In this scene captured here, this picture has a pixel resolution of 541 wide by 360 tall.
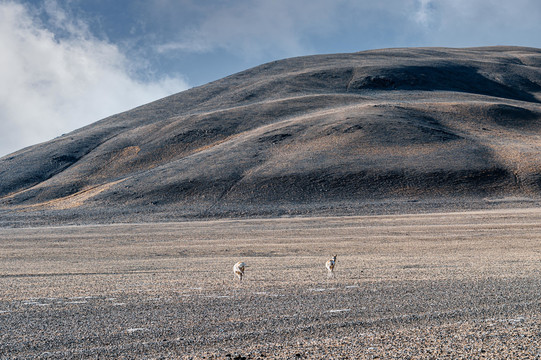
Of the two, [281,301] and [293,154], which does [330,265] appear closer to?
[281,301]

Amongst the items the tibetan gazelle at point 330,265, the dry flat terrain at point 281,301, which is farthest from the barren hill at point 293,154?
the tibetan gazelle at point 330,265

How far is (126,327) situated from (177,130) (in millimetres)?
66641

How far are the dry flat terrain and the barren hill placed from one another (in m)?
19.9

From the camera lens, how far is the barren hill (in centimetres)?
4600

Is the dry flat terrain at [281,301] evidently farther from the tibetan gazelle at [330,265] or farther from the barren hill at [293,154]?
the barren hill at [293,154]

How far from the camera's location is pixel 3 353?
26.2ft

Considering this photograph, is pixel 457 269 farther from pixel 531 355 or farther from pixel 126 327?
pixel 126 327

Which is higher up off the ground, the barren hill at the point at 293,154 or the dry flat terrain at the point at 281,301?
the barren hill at the point at 293,154

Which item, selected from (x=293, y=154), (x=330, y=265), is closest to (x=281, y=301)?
(x=330, y=265)

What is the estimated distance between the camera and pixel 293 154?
2213 inches

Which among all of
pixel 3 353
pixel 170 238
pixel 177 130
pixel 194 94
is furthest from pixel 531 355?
pixel 194 94

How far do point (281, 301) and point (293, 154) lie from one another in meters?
45.4

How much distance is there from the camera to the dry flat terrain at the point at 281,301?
316 inches

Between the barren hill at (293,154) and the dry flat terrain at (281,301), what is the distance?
19.9 m
